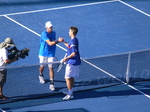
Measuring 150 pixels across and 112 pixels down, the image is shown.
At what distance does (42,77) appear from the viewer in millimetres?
14742

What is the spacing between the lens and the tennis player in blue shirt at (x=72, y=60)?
45.6ft

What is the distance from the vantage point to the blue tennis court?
14.2m

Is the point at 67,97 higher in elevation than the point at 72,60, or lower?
lower

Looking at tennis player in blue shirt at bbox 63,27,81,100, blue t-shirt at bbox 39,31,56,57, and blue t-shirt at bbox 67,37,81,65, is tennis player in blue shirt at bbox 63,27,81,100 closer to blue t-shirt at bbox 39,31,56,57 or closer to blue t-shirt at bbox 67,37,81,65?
blue t-shirt at bbox 67,37,81,65

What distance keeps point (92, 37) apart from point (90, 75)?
3849mm

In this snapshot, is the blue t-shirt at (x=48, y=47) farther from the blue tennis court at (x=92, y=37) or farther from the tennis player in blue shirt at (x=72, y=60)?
the tennis player in blue shirt at (x=72, y=60)

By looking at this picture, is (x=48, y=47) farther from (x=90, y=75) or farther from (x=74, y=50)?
(x=90, y=75)

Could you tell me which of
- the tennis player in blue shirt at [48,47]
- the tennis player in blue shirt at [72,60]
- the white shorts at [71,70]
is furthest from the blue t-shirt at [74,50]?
the tennis player in blue shirt at [48,47]

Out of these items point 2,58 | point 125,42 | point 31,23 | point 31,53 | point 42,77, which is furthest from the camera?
point 31,23

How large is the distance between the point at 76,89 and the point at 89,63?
0.84 meters

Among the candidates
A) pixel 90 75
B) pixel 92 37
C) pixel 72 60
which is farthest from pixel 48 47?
pixel 92 37

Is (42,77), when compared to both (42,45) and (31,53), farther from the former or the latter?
(31,53)

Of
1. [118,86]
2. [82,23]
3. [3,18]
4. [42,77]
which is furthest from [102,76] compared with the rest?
[3,18]

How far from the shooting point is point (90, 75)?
15203 millimetres
